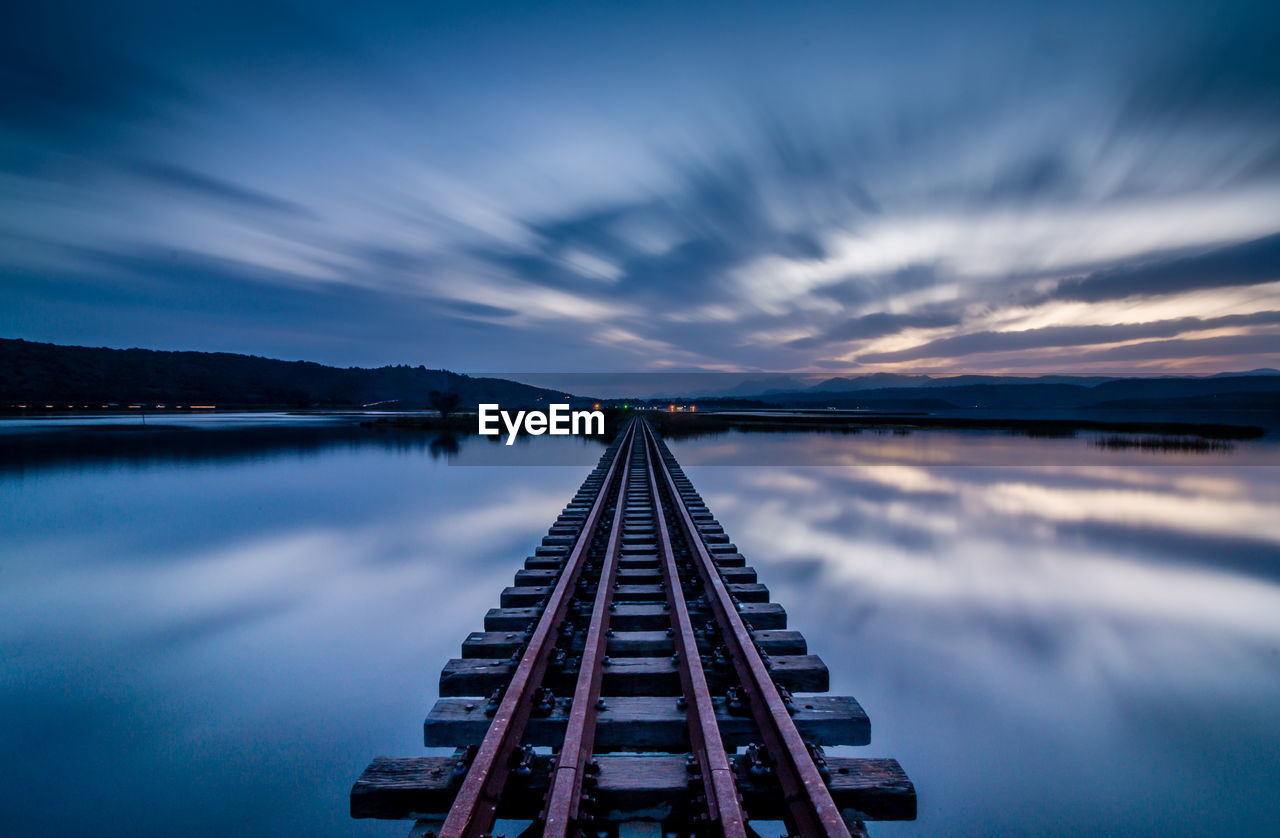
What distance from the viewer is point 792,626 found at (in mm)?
8070

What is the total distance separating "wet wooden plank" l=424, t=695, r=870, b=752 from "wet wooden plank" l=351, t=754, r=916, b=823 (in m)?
0.38

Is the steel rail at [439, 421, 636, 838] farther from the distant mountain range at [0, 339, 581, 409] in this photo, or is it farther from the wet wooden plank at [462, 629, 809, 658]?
the distant mountain range at [0, 339, 581, 409]

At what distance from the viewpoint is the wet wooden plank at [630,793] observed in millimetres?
2705

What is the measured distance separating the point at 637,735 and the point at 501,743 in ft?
3.01

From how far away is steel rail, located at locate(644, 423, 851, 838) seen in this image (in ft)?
7.65

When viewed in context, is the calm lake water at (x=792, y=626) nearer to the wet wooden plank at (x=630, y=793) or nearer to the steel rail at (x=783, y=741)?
the steel rail at (x=783, y=741)

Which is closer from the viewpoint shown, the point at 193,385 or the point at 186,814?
the point at 186,814

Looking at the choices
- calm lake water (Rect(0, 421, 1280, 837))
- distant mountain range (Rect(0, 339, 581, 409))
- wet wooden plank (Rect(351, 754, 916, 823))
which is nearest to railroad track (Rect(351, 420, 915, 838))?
wet wooden plank (Rect(351, 754, 916, 823))

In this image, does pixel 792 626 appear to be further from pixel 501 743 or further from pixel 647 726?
pixel 501 743

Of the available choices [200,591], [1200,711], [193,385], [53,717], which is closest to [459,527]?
[200,591]

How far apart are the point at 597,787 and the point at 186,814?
411 centimetres

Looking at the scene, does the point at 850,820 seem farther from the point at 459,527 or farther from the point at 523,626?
the point at 459,527

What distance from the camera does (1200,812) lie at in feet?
14.5

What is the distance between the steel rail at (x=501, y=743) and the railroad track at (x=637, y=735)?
1 cm
